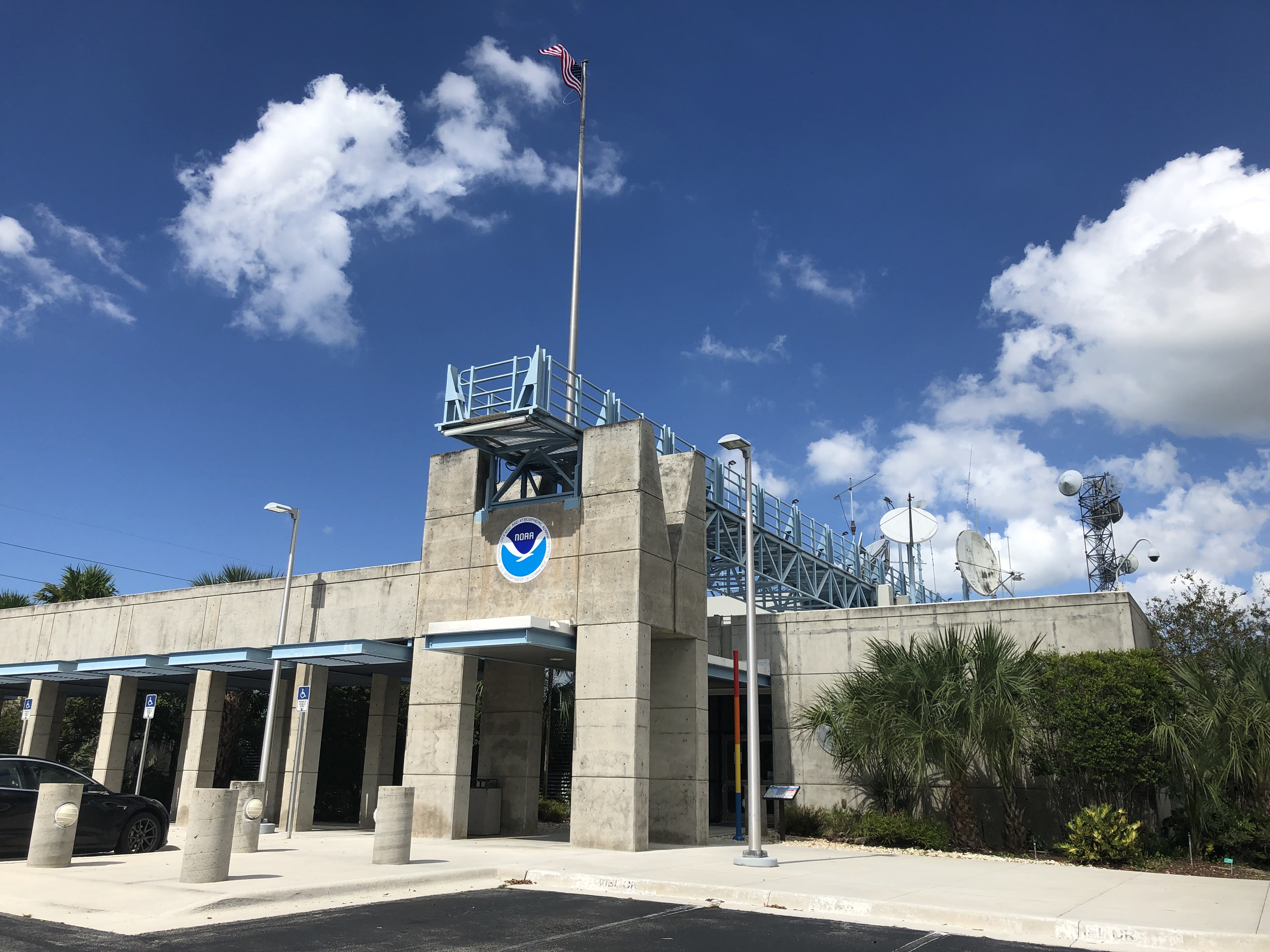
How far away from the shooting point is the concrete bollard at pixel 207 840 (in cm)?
1234

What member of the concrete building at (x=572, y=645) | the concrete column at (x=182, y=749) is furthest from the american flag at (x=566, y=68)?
the concrete column at (x=182, y=749)

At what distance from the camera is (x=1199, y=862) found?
17.4 m

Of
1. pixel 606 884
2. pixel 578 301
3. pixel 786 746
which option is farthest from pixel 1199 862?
pixel 578 301

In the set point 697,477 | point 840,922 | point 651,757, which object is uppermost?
point 697,477

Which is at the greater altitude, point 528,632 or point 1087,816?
point 528,632

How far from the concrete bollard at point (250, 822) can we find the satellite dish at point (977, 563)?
69.7 ft

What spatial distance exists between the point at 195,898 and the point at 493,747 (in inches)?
504

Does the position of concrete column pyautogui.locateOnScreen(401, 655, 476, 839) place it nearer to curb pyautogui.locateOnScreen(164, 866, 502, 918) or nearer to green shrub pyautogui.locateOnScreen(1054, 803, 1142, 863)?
curb pyautogui.locateOnScreen(164, 866, 502, 918)

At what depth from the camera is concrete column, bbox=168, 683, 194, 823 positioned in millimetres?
28500

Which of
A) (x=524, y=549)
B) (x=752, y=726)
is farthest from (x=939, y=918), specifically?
(x=524, y=549)

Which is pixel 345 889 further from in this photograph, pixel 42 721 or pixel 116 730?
pixel 42 721

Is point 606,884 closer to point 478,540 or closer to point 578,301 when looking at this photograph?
point 478,540

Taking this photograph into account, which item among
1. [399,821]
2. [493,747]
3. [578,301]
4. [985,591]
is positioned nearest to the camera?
[399,821]

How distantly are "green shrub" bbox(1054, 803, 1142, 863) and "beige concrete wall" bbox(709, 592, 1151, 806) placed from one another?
13.9 feet
